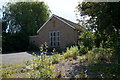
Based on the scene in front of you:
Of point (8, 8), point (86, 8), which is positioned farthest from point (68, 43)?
point (8, 8)

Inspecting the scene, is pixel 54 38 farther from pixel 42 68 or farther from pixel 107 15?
pixel 42 68

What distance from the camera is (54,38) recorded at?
58.6ft

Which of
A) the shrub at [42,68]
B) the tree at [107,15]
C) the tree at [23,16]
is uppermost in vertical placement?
the tree at [23,16]

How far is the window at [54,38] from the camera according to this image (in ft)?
57.7

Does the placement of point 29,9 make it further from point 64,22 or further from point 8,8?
point 64,22

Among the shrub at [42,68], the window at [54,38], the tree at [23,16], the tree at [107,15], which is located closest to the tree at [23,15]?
the tree at [23,16]

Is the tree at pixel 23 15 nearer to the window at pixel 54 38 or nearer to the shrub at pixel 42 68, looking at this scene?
the window at pixel 54 38

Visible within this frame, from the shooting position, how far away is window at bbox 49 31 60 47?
17.6m

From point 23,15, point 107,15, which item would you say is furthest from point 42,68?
point 23,15

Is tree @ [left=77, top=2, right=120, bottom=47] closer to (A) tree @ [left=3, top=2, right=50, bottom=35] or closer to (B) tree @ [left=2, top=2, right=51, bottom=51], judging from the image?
(B) tree @ [left=2, top=2, right=51, bottom=51]

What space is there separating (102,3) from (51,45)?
1259 cm

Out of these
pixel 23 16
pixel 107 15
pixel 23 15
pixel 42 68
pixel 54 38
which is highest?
pixel 23 15

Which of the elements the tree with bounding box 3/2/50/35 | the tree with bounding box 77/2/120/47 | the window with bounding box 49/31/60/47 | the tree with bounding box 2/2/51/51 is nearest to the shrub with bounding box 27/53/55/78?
the tree with bounding box 77/2/120/47

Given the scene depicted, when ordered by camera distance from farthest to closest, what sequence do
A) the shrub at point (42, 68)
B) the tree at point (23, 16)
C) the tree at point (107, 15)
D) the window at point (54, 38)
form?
the tree at point (23, 16), the window at point (54, 38), the tree at point (107, 15), the shrub at point (42, 68)
